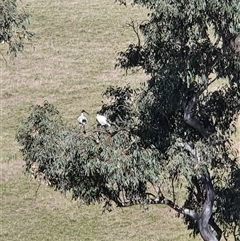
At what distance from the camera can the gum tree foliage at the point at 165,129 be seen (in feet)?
41.7

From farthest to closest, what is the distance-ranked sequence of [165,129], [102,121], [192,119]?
[102,121] < [165,129] < [192,119]

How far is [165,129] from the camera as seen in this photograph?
14.4 metres

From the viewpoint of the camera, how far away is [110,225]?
23.9 m

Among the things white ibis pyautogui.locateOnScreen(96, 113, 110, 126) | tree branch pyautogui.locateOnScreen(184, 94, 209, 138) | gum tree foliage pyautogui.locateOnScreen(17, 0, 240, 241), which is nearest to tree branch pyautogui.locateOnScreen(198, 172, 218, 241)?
gum tree foliage pyautogui.locateOnScreen(17, 0, 240, 241)

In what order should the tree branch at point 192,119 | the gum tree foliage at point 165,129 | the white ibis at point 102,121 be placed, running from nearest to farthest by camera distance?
the gum tree foliage at point 165,129, the tree branch at point 192,119, the white ibis at point 102,121

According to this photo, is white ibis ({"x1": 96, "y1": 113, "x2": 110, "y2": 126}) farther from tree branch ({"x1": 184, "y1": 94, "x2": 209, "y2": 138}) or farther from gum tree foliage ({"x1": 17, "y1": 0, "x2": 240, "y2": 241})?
tree branch ({"x1": 184, "y1": 94, "x2": 209, "y2": 138})

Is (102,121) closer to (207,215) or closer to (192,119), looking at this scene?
(192,119)

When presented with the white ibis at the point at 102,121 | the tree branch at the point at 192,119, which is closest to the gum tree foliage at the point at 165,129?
the tree branch at the point at 192,119

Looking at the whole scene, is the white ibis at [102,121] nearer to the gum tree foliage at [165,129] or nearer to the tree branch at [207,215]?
the gum tree foliage at [165,129]

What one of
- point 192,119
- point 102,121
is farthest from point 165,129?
point 102,121

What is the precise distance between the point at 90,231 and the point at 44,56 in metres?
15.2

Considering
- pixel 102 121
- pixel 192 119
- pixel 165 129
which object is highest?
pixel 192 119

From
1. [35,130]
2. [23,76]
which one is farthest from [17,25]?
[23,76]

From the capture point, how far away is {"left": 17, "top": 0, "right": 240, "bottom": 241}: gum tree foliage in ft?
41.7
